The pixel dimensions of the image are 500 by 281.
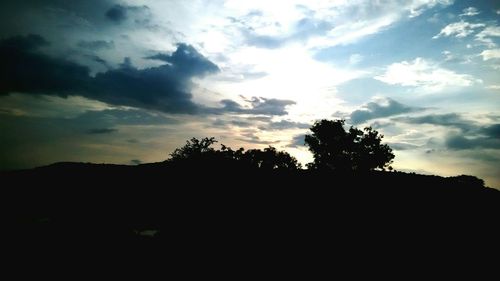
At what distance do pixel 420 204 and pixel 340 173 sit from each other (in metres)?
5.04

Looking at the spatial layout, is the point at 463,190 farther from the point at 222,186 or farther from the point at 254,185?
the point at 222,186

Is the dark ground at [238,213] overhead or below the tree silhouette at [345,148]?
below

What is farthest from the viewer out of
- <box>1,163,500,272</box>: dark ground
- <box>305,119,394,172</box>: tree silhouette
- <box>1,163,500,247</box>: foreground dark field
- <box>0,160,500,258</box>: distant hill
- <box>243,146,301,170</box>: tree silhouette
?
<box>243,146,301,170</box>: tree silhouette

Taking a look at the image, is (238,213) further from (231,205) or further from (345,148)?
(345,148)

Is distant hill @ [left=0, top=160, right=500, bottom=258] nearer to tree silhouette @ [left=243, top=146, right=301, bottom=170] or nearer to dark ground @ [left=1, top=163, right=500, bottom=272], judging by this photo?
dark ground @ [left=1, top=163, right=500, bottom=272]

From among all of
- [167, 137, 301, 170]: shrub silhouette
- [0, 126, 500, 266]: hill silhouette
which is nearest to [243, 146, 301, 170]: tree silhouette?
[167, 137, 301, 170]: shrub silhouette

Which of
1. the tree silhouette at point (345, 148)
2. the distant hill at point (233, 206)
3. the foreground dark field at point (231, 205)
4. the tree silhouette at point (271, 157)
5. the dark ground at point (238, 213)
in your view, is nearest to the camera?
the dark ground at point (238, 213)

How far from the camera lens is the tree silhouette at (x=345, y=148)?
48.7 meters

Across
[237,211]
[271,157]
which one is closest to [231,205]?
[237,211]

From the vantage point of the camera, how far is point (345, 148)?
49.8 meters

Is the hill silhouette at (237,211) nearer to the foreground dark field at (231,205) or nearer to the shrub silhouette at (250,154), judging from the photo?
the foreground dark field at (231,205)

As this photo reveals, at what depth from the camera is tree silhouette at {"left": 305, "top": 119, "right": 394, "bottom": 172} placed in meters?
48.7

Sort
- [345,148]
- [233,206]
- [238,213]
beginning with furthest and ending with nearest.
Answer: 1. [345,148]
2. [233,206]
3. [238,213]

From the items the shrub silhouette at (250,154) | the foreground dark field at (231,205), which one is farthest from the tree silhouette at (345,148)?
the foreground dark field at (231,205)
